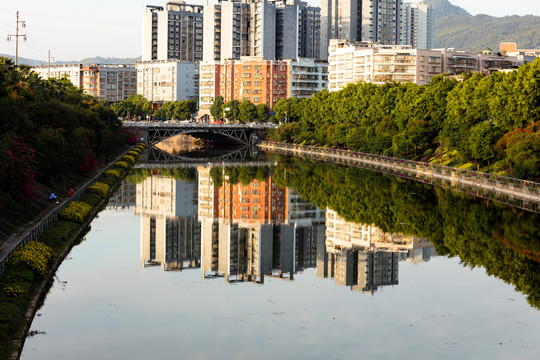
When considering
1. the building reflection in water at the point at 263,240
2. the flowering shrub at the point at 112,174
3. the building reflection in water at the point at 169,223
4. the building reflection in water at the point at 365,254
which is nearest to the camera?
the building reflection in water at the point at 365,254

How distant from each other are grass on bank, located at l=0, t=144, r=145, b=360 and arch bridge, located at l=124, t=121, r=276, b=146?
108004 mm

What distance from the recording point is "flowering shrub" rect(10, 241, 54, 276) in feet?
125

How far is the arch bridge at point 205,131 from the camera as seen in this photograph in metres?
168

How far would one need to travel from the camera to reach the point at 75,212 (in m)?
56.9

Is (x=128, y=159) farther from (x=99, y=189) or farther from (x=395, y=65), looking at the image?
(x=395, y=65)

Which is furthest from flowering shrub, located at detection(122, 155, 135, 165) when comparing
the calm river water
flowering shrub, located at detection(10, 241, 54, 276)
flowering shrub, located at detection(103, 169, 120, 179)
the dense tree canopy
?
flowering shrub, located at detection(10, 241, 54, 276)

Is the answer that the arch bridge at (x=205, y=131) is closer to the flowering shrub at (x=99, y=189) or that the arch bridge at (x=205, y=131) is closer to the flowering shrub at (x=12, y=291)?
the flowering shrub at (x=99, y=189)

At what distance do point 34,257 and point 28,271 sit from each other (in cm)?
162

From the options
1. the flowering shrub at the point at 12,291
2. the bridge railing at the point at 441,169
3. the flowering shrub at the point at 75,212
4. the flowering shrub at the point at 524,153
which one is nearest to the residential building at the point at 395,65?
the bridge railing at the point at 441,169

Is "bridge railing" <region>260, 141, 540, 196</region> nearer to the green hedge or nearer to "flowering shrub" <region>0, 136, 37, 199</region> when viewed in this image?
the green hedge

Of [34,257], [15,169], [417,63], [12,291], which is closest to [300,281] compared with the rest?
[34,257]

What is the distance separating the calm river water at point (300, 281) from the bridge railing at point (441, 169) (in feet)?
13.2

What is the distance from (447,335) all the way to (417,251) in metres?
19.2

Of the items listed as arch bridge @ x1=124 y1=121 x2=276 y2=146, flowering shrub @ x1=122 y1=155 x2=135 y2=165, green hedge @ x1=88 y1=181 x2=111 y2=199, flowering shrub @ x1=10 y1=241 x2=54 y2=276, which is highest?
arch bridge @ x1=124 y1=121 x2=276 y2=146
